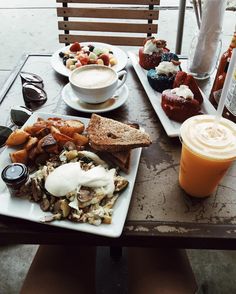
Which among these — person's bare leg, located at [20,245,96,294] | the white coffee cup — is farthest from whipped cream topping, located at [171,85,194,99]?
person's bare leg, located at [20,245,96,294]

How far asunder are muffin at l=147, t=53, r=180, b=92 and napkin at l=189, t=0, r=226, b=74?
0.39 ft

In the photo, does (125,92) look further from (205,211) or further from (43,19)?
(43,19)

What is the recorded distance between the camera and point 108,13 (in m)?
1.98

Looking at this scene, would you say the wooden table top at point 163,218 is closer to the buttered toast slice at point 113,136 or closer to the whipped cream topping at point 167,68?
the buttered toast slice at point 113,136

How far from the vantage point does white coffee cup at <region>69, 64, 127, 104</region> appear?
1082 mm

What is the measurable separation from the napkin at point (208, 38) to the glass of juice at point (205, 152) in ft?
1.89

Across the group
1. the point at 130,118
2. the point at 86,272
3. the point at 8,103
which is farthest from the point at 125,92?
the point at 86,272

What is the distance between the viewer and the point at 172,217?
0.76m

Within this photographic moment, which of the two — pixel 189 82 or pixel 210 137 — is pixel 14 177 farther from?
pixel 189 82

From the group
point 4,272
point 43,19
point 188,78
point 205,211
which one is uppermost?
point 188,78

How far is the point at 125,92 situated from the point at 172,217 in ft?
1.93

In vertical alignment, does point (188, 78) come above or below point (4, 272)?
above

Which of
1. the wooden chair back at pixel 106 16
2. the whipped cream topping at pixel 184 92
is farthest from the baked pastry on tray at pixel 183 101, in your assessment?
the wooden chair back at pixel 106 16

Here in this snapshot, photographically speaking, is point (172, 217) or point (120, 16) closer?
point (172, 217)
